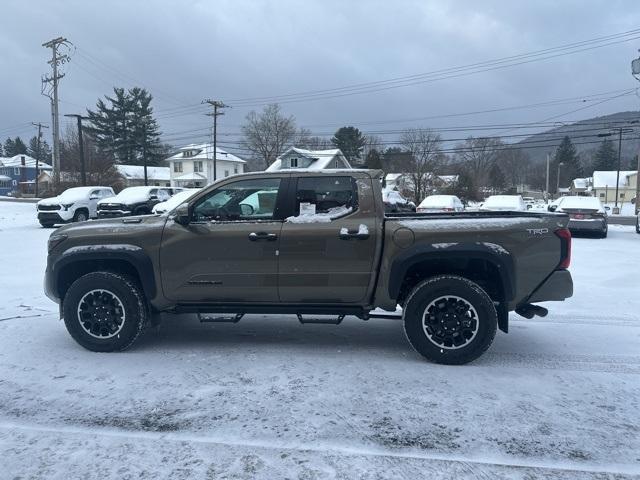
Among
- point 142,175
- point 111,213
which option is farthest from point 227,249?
point 142,175

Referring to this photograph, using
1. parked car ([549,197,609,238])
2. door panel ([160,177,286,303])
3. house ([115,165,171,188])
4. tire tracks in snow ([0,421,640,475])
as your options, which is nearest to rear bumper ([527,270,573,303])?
tire tracks in snow ([0,421,640,475])

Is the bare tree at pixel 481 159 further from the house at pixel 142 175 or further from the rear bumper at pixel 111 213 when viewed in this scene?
the rear bumper at pixel 111 213

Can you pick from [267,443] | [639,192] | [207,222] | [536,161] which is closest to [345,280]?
[207,222]

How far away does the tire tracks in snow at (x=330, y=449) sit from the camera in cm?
307

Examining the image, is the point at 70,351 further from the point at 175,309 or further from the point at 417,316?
the point at 417,316

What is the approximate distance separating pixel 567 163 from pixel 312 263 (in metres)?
118

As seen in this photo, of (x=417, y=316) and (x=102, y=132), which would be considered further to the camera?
(x=102, y=132)

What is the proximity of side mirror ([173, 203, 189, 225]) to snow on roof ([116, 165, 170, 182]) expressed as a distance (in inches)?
2627

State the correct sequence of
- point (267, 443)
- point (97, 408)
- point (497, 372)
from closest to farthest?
point (267, 443), point (97, 408), point (497, 372)

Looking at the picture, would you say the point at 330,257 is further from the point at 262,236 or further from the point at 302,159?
the point at 302,159

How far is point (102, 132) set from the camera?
3078 inches

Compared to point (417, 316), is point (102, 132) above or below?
above

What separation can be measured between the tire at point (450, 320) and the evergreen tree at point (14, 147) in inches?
5990

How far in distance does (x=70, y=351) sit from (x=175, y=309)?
117 centimetres
